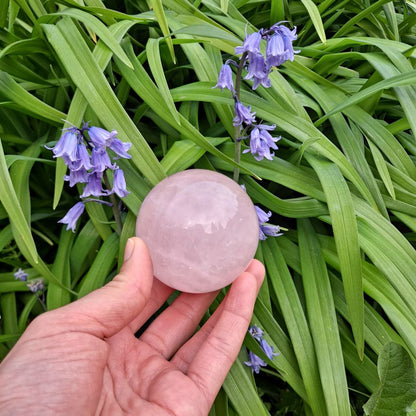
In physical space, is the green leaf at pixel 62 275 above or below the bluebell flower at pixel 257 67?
below

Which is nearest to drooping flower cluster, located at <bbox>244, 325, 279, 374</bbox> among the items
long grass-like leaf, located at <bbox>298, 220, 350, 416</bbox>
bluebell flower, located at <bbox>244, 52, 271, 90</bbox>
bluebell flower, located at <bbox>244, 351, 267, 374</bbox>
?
bluebell flower, located at <bbox>244, 351, 267, 374</bbox>

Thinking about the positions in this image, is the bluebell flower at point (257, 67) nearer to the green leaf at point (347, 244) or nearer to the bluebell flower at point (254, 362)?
the green leaf at point (347, 244)

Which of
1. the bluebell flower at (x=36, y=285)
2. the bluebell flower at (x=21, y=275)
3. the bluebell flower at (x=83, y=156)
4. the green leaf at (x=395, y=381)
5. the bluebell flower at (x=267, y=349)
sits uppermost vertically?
the bluebell flower at (x=83, y=156)

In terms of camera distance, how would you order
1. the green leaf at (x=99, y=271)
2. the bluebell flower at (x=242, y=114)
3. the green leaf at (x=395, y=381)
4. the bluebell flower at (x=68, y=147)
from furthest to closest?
the green leaf at (x=99, y=271) → the bluebell flower at (x=242, y=114) → the bluebell flower at (x=68, y=147) → the green leaf at (x=395, y=381)

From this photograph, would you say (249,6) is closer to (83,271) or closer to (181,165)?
(181,165)

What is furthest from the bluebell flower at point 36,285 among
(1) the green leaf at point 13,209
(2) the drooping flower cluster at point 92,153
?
(2) the drooping flower cluster at point 92,153

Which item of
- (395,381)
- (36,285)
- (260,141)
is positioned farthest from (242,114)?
(36,285)

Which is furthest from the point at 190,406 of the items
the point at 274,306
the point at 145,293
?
Result: the point at 274,306
